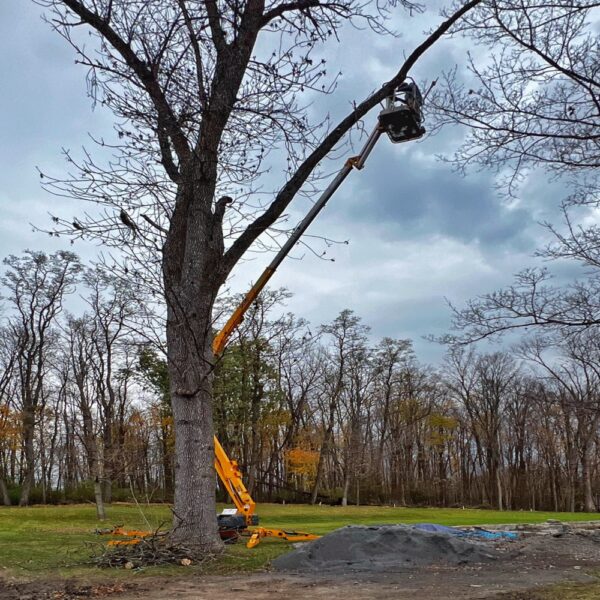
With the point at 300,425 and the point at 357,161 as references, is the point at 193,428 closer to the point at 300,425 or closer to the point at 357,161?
the point at 357,161

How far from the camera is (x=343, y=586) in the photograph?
6.15 metres

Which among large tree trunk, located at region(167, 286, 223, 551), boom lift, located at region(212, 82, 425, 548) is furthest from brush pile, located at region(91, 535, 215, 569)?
boom lift, located at region(212, 82, 425, 548)

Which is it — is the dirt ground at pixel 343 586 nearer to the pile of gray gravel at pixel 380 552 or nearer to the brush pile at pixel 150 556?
the pile of gray gravel at pixel 380 552

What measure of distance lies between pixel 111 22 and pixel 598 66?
18.5ft

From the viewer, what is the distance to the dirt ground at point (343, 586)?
5.44 metres

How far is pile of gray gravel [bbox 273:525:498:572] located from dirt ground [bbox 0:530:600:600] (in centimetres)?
40

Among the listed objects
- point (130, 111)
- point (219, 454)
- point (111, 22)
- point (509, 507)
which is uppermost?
point (111, 22)

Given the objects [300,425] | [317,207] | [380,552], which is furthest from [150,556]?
[300,425]

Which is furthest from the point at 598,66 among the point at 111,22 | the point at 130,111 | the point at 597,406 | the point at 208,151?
the point at 111,22

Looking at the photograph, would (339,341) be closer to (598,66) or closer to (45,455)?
(45,455)

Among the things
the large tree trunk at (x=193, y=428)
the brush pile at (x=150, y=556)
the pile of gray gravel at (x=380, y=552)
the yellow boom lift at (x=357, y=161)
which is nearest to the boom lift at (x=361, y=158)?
the yellow boom lift at (x=357, y=161)

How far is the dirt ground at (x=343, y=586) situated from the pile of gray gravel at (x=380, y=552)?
1.32ft

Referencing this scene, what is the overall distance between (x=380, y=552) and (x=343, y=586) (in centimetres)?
193

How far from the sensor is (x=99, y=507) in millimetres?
18906
